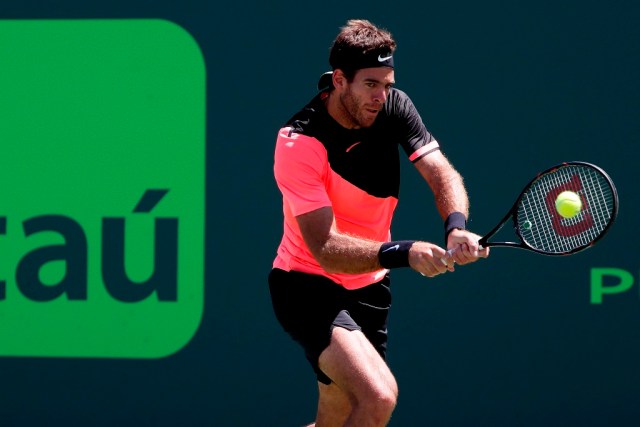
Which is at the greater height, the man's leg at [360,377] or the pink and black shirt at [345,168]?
the pink and black shirt at [345,168]

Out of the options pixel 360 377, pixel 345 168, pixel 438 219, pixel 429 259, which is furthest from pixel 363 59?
pixel 438 219

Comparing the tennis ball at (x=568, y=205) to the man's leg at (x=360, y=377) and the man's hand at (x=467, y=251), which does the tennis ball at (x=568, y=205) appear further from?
the man's leg at (x=360, y=377)

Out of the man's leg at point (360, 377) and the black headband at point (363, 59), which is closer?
the man's leg at point (360, 377)

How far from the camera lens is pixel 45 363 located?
531 cm

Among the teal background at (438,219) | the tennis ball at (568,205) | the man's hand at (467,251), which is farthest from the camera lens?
the teal background at (438,219)

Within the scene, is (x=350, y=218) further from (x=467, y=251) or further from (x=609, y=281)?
(x=609, y=281)

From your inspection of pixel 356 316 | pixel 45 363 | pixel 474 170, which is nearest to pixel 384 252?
pixel 356 316

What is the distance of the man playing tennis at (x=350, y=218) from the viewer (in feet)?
12.1

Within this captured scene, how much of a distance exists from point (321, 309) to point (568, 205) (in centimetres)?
83

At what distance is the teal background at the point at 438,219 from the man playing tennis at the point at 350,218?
995 mm

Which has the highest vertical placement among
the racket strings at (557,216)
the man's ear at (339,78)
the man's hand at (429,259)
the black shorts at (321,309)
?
the man's ear at (339,78)

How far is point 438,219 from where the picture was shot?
201 inches

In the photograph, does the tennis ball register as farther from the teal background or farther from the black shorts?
the teal background

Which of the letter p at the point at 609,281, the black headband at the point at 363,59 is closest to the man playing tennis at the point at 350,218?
the black headband at the point at 363,59
